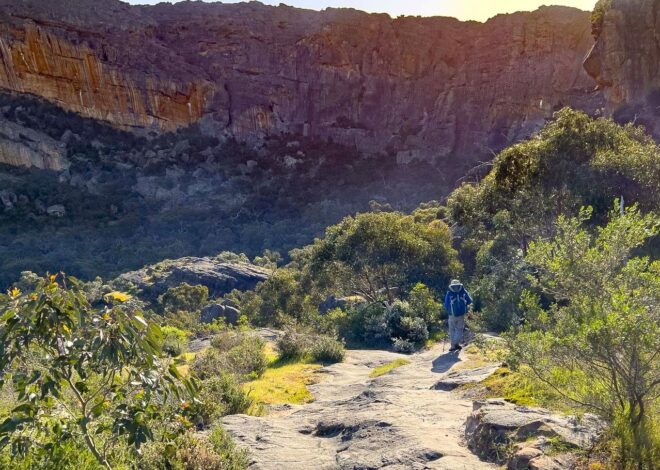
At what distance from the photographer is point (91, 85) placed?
6375 cm

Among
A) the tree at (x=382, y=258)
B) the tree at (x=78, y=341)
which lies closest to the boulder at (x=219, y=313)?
the tree at (x=382, y=258)

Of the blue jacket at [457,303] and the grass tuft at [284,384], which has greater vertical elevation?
the blue jacket at [457,303]

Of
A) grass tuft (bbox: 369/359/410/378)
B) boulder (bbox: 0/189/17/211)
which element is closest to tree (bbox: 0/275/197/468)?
Answer: grass tuft (bbox: 369/359/410/378)

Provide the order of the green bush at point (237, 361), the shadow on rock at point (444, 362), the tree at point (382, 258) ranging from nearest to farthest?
1. the shadow on rock at point (444, 362)
2. the green bush at point (237, 361)
3. the tree at point (382, 258)

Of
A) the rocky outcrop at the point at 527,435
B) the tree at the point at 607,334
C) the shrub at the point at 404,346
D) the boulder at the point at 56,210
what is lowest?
the boulder at the point at 56,210

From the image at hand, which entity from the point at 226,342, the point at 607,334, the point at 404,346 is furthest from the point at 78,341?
the point at 404,346

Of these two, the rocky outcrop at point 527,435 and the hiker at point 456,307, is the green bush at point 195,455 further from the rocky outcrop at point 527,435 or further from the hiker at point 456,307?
the hiker at point 456,307

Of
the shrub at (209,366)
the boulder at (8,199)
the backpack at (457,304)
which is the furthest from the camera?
the boulder at (8,199)

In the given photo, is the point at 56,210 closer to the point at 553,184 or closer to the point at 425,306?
the point at 425,306

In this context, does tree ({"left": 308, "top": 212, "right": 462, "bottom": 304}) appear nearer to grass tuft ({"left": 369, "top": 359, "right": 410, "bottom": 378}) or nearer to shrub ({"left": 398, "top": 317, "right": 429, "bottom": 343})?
shrub ({"left": 398, "top": 317, "right": 429, "bottom": 343})

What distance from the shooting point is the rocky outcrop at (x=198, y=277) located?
37875mm

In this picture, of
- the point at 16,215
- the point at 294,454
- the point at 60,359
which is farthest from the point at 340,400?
the point at 16,215

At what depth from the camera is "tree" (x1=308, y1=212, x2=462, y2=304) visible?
2141 cm

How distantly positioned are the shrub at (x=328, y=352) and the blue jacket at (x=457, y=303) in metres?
3.43
